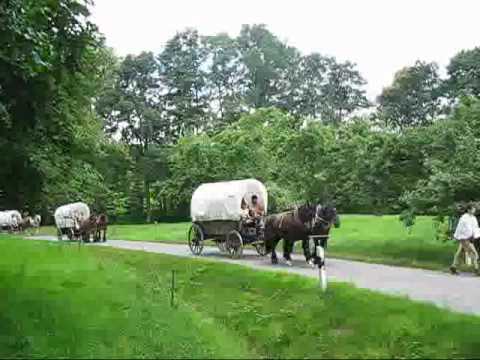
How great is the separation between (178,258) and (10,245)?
7012 mm

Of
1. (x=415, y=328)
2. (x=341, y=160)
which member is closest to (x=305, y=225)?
(x=341, y=160)

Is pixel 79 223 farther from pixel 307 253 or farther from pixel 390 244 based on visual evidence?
pixel 307 253

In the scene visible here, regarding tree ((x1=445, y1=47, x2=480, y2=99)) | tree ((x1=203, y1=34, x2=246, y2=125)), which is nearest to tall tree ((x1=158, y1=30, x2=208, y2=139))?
tree ((x1=203, y1=34, x2=246, y2=125))

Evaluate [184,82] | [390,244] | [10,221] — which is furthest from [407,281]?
[184,82]

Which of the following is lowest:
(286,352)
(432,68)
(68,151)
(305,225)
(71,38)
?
(286,352)

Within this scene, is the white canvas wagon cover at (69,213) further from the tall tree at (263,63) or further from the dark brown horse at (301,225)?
the tall tree at (263,63)

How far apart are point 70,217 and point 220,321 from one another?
1074 inches

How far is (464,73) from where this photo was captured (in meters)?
61.6

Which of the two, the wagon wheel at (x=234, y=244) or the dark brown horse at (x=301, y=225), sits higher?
the dark brown horse at (x=301, y=225)

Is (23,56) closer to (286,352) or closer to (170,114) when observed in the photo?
(286,352)

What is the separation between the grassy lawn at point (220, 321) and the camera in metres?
8.84

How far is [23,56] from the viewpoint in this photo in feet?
28.7

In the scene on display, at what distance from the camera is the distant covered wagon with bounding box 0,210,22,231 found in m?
48.5

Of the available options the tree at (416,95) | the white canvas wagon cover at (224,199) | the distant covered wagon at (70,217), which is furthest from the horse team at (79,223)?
the tree at (416,95)
